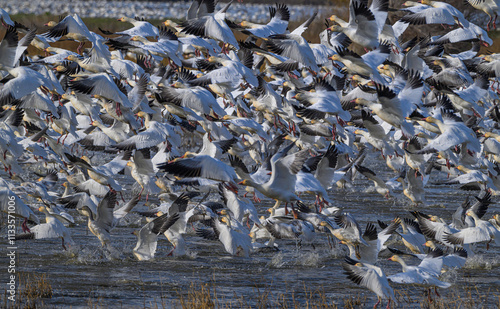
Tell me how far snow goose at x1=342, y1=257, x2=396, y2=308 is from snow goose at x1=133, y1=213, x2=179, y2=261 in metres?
2.88

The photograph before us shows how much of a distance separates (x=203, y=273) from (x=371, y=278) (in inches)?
111

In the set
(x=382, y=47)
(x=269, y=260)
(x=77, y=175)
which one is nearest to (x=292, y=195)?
(x=269, y=260)

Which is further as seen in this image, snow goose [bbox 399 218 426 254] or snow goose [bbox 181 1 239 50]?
snow goose [bbox 181 1 239 50]

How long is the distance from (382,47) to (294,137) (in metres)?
1.87

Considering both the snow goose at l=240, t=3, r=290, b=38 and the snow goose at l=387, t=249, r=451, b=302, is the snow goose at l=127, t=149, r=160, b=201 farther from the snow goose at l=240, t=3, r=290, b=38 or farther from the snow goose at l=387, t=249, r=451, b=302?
the snow goose at l=387, t=249, r=451, b=302

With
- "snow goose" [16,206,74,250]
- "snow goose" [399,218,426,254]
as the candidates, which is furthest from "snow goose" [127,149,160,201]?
"snow goose" [399,218,426,254]

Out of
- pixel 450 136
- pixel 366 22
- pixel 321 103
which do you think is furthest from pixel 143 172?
pixel 450 136

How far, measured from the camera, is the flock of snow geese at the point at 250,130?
29.1 ft

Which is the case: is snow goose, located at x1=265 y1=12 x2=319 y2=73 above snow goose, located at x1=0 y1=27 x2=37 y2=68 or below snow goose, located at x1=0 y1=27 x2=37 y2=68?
below

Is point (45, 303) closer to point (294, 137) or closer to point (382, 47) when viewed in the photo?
point (294, 137)

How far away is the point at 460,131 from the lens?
10117 millimetres

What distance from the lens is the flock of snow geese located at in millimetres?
8875

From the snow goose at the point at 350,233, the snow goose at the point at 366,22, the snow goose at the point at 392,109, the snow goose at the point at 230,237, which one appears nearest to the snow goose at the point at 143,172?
the snow goose at the point at 230,237

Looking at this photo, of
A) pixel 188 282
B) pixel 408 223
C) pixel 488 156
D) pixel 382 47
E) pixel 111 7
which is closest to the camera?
pixel 188 282
